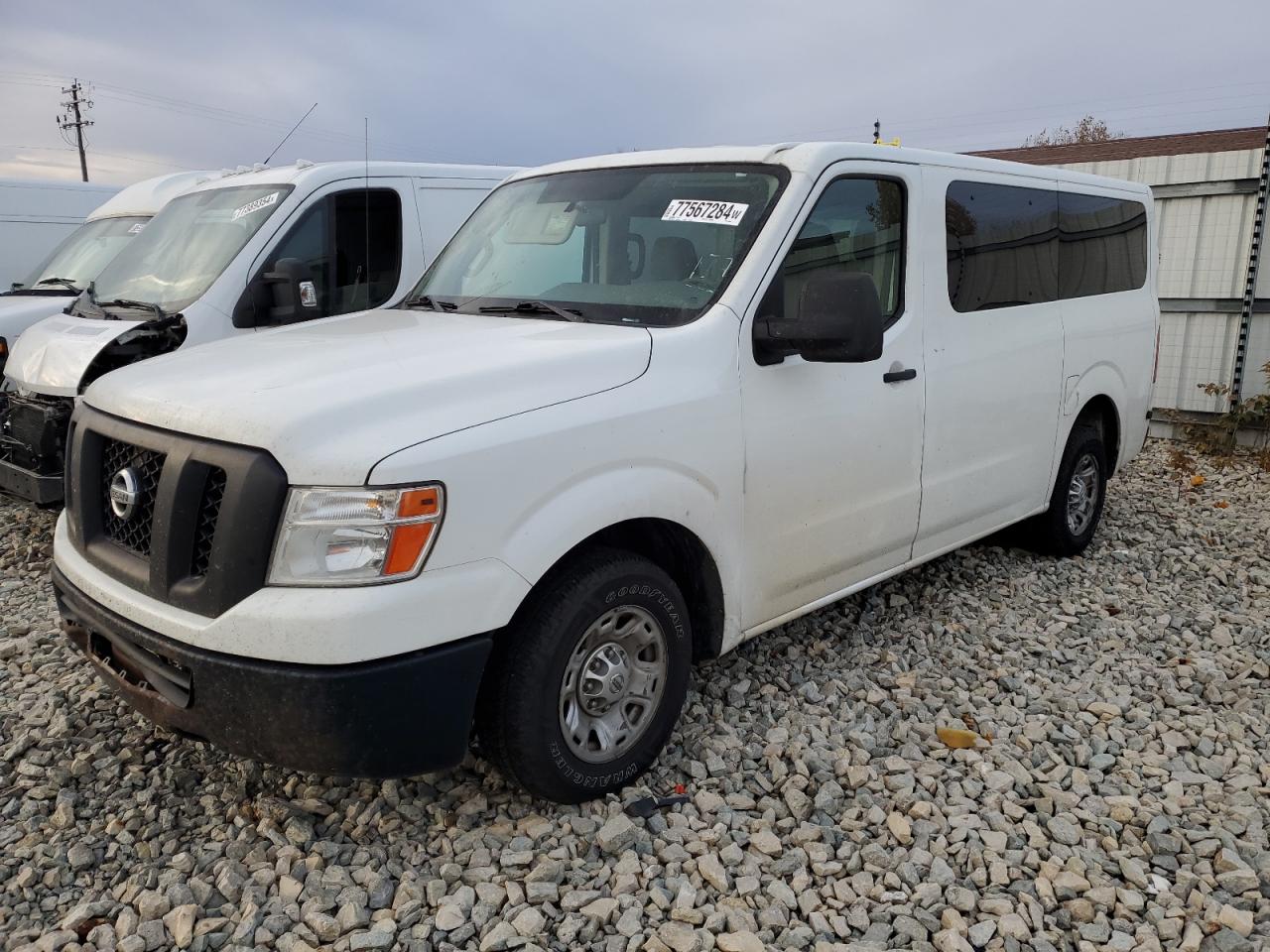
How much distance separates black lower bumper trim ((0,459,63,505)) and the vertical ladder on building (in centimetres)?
926

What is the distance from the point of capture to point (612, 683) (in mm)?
3061

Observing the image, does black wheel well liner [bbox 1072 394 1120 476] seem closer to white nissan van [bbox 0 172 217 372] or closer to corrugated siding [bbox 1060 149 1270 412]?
corrugated siding [bbox 1060 149 1270 412]

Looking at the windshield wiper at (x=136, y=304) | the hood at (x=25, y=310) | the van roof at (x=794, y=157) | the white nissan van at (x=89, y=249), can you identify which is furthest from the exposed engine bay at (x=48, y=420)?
the van roof at (x=794, y=157)

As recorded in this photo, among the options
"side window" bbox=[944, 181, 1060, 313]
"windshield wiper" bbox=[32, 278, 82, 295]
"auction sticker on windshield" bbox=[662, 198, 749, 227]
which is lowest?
"windshield wiper" bbox=[32, 278, 82, 295]

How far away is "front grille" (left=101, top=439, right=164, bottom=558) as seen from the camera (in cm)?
279

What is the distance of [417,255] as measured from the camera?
6555 mm

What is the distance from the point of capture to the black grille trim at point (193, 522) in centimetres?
246

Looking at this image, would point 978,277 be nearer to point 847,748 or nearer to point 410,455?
point 847,748

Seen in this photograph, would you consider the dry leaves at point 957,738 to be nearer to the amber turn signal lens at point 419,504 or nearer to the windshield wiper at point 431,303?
the amber turn signal lens at point 419,504

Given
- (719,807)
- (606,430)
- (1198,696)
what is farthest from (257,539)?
(1198,696)

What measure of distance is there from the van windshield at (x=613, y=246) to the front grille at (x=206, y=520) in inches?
52.8

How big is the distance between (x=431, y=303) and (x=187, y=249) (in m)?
3.10

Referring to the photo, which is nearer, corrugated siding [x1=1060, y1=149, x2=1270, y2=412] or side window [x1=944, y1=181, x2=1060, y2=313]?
side window [x1=944, y1=181, x2=1060, y2=313]

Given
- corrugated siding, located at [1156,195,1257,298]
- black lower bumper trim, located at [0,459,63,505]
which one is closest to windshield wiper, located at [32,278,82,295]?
black lower bumper trim, located at [0,459,63,505]
